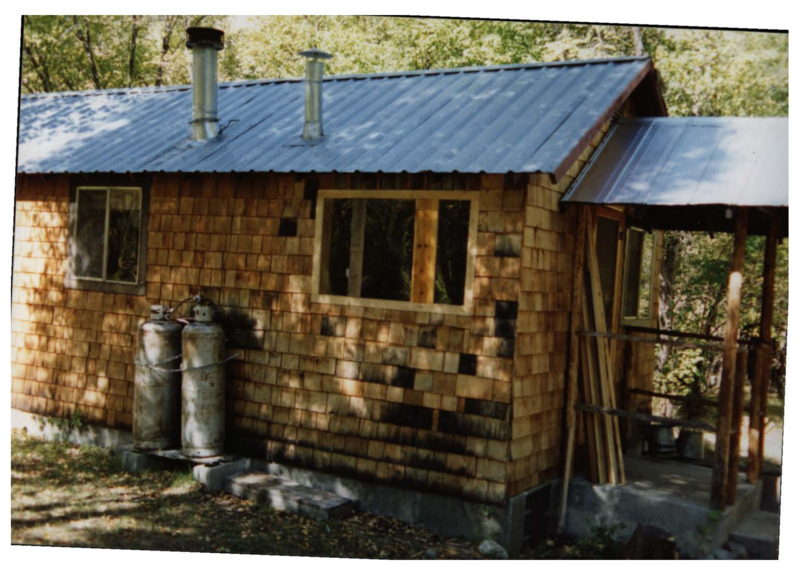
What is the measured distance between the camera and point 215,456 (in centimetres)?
744

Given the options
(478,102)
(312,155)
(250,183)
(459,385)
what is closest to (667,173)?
(478,102)

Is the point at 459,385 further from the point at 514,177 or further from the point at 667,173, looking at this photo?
the point at 667,173

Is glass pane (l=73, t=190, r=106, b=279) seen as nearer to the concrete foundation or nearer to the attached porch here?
the concrete foundation

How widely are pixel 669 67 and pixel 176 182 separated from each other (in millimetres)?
4943

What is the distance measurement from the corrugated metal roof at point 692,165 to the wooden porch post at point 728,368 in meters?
0.29

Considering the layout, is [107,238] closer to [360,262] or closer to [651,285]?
[360,262]

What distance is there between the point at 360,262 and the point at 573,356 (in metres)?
1.99

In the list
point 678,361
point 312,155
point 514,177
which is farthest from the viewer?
point 678,361

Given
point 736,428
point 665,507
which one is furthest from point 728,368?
point 665,507

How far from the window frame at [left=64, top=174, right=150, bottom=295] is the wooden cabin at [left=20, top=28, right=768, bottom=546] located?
0.8 inches

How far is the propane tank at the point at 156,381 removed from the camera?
7.54 metres

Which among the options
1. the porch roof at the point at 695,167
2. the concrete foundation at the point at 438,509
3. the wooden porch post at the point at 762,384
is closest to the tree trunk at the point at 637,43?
the porch roof at the point at 695,167

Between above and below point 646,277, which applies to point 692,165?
above

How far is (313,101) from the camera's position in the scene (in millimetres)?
7410
